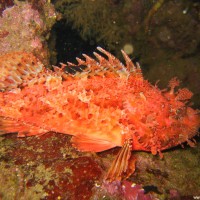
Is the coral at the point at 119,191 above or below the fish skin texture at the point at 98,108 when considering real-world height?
below

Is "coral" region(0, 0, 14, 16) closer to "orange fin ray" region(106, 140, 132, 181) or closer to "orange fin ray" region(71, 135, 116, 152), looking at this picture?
"orange fin ray" region(71, 135, 116, 152)

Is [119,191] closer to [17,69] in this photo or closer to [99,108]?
[99,108]

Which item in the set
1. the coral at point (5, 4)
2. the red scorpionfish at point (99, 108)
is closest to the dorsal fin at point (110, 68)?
the red scorpionfish at point (99, 108)

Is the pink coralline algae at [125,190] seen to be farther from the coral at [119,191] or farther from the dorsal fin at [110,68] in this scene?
the dorsal fin at [110,68]

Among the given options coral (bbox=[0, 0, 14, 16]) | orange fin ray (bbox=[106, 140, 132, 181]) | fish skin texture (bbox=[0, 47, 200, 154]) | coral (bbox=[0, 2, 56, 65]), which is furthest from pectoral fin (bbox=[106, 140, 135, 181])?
coral (bbox=[0, 0, 14, 16])

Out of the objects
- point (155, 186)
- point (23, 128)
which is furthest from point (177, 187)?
point (23, 128)
